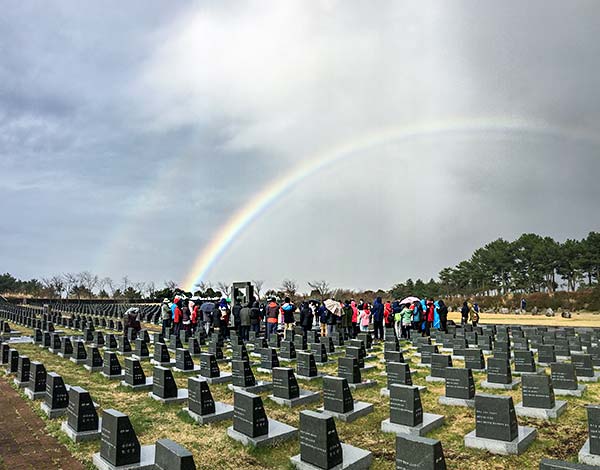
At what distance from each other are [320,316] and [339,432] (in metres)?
12.6

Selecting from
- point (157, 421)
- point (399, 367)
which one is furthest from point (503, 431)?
point (157, 421)

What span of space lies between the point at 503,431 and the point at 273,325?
44.7 feet

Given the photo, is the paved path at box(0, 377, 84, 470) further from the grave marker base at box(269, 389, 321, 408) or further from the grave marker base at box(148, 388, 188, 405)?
the grave marker base at box(269, 389, 321, 408)

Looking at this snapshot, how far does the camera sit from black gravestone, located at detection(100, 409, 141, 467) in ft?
19.2

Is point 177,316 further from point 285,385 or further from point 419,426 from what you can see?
point 419,426

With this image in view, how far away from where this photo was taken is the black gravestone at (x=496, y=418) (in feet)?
21.3

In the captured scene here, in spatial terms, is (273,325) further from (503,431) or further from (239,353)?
(503,431)

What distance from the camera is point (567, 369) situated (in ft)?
32.3

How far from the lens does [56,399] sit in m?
8.50

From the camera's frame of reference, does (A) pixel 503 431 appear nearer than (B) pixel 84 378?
Yes

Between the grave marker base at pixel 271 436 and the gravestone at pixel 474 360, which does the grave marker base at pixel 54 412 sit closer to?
the grave marker base at pixel 271 436

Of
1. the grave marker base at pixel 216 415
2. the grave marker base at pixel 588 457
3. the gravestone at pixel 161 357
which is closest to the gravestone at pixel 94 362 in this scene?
the gravestone at pixel 161 357

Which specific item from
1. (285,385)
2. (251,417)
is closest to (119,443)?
(251,417)

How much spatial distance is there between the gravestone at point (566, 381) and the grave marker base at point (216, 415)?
23.0ft
